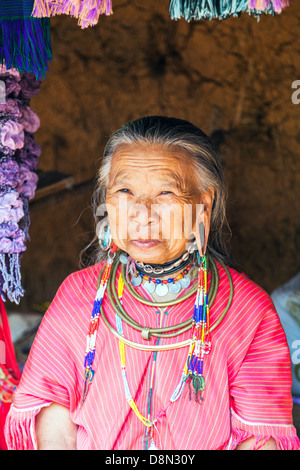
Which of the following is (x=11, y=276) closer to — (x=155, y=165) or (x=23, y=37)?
(x=155, y=165)

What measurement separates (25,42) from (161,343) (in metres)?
1.24

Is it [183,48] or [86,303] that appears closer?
[86,303]

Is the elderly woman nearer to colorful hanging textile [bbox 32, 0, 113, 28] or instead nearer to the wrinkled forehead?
the wrinkled forehead

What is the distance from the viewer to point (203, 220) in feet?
8.57

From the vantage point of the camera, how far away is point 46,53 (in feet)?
8.72

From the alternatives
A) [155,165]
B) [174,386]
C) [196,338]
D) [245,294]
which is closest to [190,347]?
[196,338]

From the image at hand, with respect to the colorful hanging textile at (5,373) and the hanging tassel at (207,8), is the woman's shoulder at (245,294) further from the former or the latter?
the colorful hanging textile at (5,373)

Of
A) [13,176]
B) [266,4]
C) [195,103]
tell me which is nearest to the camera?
[266,4]

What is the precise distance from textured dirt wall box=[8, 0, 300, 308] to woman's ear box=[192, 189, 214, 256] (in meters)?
2.06

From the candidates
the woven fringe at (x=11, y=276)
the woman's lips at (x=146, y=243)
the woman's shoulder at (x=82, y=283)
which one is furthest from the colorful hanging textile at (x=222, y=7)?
the woven fringe at (x=11, y=276)

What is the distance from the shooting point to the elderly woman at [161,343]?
2.50m

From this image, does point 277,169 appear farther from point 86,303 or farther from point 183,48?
point 86,303

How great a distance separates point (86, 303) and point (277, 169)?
93.5 inches
